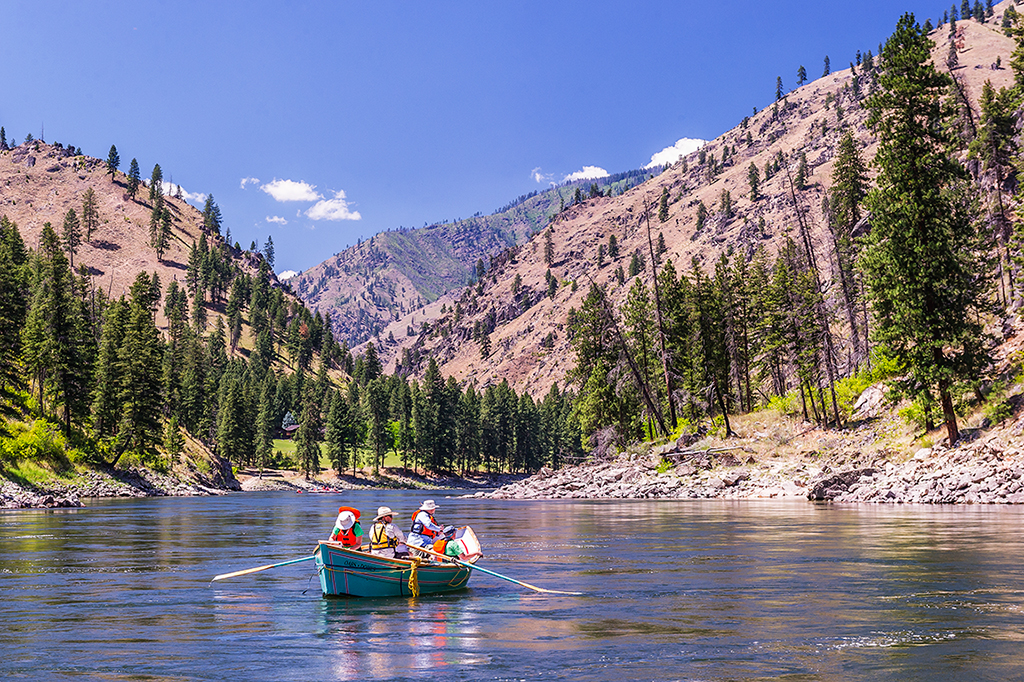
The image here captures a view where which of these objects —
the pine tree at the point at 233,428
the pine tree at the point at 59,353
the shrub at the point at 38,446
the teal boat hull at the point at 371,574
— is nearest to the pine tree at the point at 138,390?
the pine tree at the point at 59,353

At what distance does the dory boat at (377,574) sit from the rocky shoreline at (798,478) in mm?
31559

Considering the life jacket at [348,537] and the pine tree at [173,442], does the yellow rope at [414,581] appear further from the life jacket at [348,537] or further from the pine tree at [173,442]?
the pine tree at [173,442]

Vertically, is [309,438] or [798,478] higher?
[309,438]

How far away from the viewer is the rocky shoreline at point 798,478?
40500 millimetres

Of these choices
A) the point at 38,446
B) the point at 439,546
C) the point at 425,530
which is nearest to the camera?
the point at 439,546

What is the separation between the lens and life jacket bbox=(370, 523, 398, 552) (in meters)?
20.5

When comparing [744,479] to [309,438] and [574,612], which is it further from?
[309,438]

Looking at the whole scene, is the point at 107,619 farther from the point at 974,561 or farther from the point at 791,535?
the point at 791,535

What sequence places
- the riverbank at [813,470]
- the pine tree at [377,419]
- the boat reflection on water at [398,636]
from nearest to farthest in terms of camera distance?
the boat reflection on water at [398,636]
the riverbank at [813,470]
the pine tree at [377,419]

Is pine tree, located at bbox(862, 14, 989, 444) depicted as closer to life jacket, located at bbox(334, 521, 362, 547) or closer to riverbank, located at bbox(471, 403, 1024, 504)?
riverbank, located at bbox(471, 403, 1024, 504)

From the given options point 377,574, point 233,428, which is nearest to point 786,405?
point 377,574

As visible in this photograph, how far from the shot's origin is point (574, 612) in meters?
17.8

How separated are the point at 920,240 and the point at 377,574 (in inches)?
1495

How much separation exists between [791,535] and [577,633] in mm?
18633
